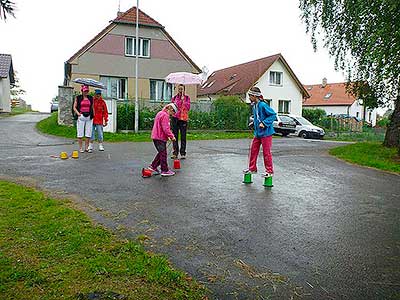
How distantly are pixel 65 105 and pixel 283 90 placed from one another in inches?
1083

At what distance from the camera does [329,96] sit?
64.3 m

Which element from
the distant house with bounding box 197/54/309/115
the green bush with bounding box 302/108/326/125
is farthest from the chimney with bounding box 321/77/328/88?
the green bush with bounding box 302/108/326/125

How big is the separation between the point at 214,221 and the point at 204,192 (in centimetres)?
175

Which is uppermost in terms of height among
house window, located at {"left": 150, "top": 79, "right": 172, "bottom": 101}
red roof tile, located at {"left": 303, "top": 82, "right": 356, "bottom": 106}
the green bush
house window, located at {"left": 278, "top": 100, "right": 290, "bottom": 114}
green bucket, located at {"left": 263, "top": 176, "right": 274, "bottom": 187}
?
red roof tile, located at {"left": 303, "top": 82, "right": 356, "bottom": 106}

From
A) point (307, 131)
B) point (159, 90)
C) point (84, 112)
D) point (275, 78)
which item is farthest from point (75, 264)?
point (275, 78)

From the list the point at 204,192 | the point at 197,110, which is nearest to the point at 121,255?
the point at 204,192

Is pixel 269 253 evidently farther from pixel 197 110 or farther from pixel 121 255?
pixel 197 110

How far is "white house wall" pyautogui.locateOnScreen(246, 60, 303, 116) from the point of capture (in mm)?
41969

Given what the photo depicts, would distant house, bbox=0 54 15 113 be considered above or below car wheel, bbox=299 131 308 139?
above

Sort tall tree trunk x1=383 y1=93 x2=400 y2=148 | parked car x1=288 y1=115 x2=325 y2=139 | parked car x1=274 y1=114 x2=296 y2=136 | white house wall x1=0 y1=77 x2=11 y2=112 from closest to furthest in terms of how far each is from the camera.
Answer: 1. tall tree trunk x1=383 y1=93 x2=400 y2=148
2. parked car x1=274 y1=114 x2=296 y2=136
3. parked car x1=288 y1=115 x2=325 y2=139
4. white house wall x1=0 y1=77 x2=11 y2=112

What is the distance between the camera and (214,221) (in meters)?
5.22

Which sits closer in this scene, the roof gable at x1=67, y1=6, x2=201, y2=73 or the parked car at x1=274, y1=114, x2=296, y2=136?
the parked car at x1=274, y1=114, x2=296, y2=136

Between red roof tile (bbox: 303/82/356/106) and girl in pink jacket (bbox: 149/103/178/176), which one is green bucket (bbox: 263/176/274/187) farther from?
red roof tile (bbox: 303/82/356/106)

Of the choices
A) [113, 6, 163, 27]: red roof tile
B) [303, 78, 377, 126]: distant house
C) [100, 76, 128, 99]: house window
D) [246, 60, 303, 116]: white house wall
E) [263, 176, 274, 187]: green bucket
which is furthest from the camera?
[303, 78, 377, 126]: distant house
